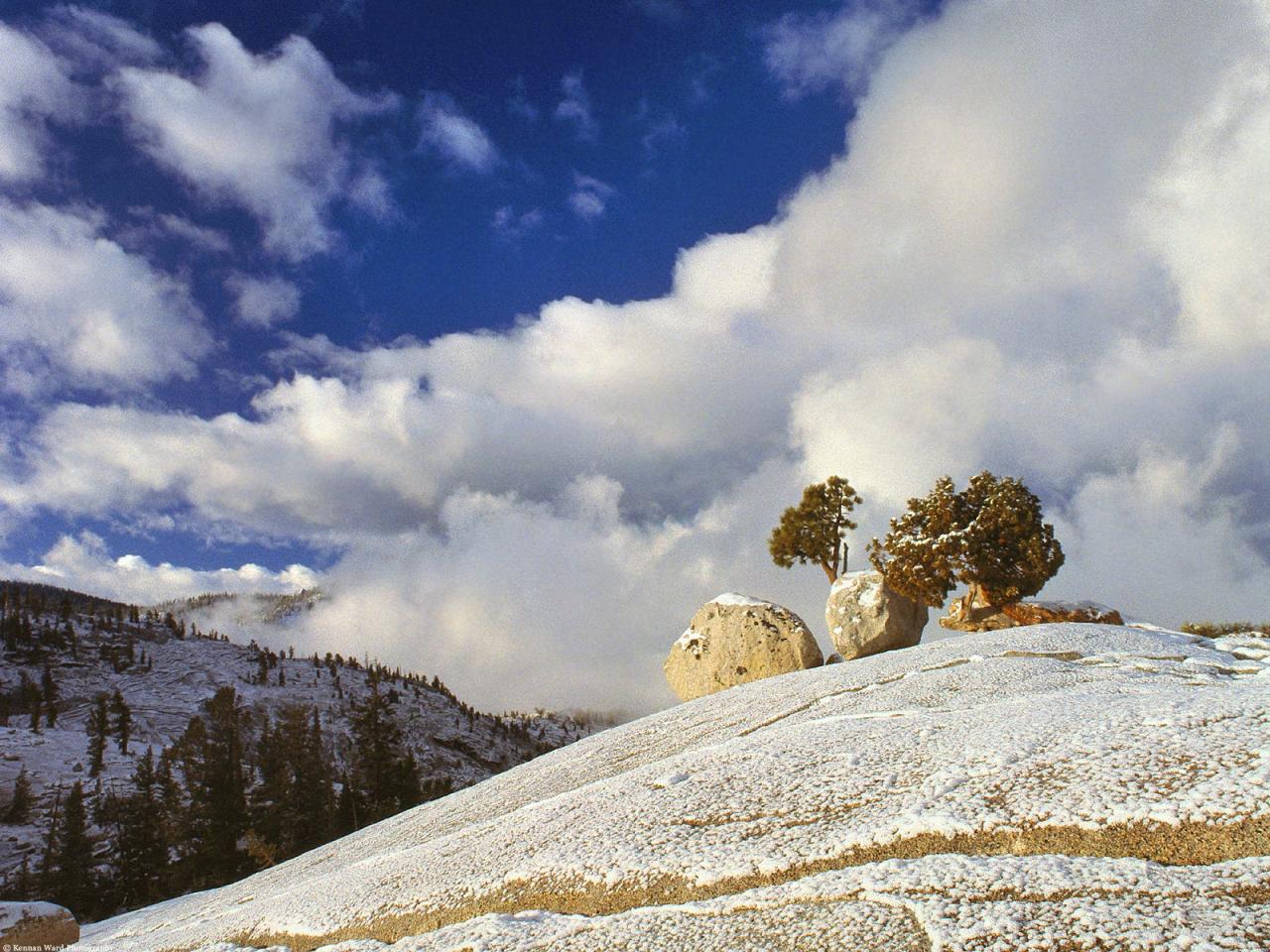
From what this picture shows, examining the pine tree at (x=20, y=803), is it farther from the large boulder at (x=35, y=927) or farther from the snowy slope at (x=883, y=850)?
the snowy slope at (x=883, y=850)

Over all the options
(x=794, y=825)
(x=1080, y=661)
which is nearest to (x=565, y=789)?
(x=794, y=825)

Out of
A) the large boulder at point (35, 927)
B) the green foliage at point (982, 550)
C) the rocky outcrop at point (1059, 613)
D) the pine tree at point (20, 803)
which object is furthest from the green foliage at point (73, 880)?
the rocky outcrop at point (1059, 613)

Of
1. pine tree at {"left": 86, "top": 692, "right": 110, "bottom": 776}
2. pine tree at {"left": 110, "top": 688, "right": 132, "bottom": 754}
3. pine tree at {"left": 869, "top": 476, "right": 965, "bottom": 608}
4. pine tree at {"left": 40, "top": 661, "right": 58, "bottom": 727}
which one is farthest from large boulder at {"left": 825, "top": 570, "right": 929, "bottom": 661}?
pine tree at {"left": 40, "top": 661, "right": 58, "bottom": 727}

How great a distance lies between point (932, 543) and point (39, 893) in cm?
8532

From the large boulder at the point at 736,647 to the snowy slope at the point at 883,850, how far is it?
62.9 ft

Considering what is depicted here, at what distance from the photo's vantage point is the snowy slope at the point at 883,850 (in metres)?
6.71

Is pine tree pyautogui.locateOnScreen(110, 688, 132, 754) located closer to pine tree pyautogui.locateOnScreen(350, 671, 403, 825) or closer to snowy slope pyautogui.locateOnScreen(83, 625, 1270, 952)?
pine tree pyautogui.locateOnScreen(350, 671, 403, 825)

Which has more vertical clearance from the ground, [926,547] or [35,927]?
[926,547]

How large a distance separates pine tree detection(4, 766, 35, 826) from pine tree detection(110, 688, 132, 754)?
31.4 metres

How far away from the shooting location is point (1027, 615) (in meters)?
38.3

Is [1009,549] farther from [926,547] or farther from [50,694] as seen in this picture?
[50,694]

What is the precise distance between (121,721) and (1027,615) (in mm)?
199142

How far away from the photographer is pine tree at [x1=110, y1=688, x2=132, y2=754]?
16190 cm

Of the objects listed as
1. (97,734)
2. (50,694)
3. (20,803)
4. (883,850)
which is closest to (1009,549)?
(883,850)
